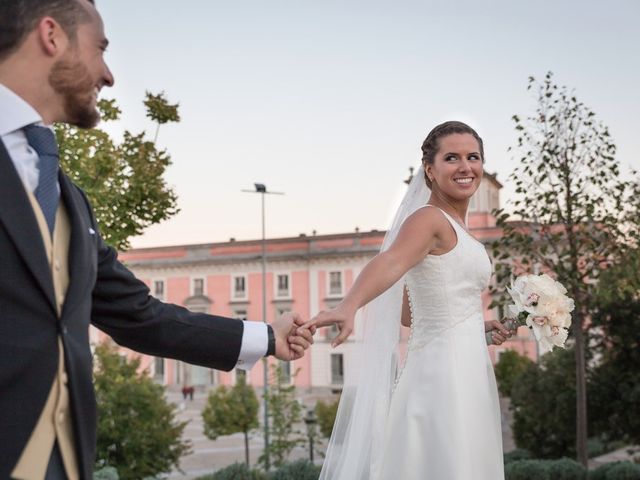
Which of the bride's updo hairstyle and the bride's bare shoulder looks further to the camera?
the bride's updo hairstyle

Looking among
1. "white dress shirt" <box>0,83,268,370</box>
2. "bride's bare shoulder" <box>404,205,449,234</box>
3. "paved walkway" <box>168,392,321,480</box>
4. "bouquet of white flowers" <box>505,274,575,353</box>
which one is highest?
"bride's bare shoulder" <box>404,205,449,234</box>

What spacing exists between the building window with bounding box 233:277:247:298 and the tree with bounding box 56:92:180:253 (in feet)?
146

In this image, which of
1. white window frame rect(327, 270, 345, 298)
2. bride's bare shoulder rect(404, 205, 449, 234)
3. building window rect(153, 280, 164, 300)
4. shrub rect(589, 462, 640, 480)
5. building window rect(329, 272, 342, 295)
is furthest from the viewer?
building window rect(153, 280, 164, 300)

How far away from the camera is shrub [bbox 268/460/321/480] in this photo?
9.68 m

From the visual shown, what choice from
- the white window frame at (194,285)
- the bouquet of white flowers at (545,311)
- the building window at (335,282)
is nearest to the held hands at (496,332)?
the bouquet of white flowers at (545,311)

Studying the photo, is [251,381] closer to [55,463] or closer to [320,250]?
[320,250]

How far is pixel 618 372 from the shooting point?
16.8 metres

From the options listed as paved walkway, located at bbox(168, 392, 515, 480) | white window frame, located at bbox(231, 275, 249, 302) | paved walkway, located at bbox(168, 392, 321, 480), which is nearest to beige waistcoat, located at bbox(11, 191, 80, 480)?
paved walkway, located at bbox(168, 392, 321, 480)

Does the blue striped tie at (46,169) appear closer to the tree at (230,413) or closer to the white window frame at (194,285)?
the tree at (230,413)

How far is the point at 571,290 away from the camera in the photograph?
1212 cm

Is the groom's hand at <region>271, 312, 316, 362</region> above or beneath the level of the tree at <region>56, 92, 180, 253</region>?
beneath

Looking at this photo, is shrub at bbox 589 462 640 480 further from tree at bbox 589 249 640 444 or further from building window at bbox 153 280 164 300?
building window at bbox 153 280 164 300

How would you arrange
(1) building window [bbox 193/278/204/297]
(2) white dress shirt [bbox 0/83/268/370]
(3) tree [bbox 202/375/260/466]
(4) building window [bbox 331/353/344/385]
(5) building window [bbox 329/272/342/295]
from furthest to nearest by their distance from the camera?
(1) building window [bbox 193/278/204/297] → (4) building window [bbox 331/353/344/385] → (5) building window [bbox 329/272/342/295] → (3) tree [bbox 202/375/260/466] → (2) white dress shirt [bbox 0/83/268/370]

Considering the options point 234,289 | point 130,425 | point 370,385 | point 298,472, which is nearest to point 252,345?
point 370,385
